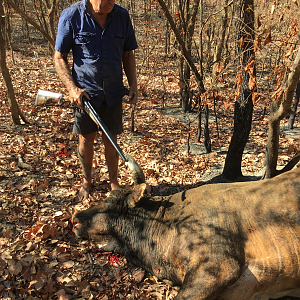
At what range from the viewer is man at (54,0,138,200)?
3453mm

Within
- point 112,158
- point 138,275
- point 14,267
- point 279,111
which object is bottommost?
point 138,275

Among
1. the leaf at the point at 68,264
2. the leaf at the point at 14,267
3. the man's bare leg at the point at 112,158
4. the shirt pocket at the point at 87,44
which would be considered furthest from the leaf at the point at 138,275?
the shirt pocket at the point at 87,44

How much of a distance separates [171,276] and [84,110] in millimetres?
2299

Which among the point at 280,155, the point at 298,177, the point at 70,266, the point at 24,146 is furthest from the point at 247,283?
the point at 24,146

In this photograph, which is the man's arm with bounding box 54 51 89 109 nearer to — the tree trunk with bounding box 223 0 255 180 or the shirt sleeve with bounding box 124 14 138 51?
the shirt sleeve with bounding box 124 14 138 51

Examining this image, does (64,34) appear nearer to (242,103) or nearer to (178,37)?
(178,37)

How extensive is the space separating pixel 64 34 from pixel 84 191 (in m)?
2.29

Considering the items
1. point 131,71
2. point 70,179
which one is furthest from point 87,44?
point 70,179

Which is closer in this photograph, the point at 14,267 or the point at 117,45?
the point at 14,267

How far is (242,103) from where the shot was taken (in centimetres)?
389

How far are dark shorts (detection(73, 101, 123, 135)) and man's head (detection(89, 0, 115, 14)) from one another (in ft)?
3.70

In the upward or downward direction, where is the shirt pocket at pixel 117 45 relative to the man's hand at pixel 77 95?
upward

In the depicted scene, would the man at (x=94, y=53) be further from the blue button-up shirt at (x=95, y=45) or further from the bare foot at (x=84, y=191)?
the bare foot at (x=84, y=191)

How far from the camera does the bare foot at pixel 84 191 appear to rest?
441 cm
